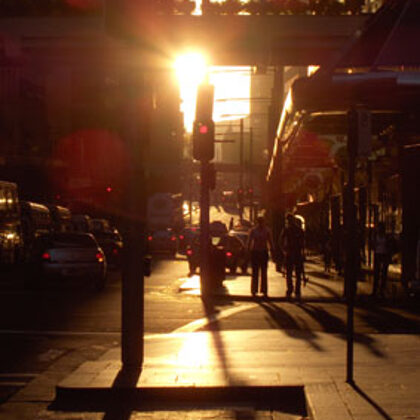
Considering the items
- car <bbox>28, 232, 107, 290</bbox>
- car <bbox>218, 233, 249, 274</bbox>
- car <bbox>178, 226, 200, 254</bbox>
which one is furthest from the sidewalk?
car <bbox>178, 226, 200, 254</bbox>

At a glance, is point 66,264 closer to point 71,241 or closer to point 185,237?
point 71,241

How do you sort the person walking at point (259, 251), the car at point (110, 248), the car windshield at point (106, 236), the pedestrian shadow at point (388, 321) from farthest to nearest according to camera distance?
the car windshield at point (106, 236) → the car at point (110, 248) → the person walking at point (259, 251) → the pedestrian shadow at point (388, 321)

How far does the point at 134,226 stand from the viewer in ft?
35.5

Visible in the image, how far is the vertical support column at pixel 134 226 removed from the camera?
10719 mm

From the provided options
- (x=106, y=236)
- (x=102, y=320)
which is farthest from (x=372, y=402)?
(x=106, y=236)

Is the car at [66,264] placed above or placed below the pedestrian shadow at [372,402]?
above

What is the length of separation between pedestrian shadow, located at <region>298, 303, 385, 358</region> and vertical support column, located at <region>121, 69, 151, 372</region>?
113 inches

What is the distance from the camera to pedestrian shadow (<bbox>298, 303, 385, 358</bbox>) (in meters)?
12.8

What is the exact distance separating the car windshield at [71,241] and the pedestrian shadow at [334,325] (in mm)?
7579

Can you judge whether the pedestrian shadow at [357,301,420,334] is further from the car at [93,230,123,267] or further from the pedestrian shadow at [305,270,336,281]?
the car at [93,230,123,267]

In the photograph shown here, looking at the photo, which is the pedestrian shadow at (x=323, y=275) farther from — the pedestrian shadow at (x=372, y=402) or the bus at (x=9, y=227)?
the pedestrian shadow at (x=372, y=402)

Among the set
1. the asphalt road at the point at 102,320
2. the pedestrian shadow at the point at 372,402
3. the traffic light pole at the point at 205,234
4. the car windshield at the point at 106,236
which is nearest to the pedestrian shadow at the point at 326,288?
the asphalt road at the point at 102,320

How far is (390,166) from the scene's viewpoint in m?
30.7

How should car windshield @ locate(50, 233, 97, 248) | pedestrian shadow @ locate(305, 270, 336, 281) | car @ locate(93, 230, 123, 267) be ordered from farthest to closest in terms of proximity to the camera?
car @ locate(93, 230, 123, 267) → pedestrian shadow @ locate(305, 270, 336, 281) → car windshield @ locate(50, 233, 97, 248)
